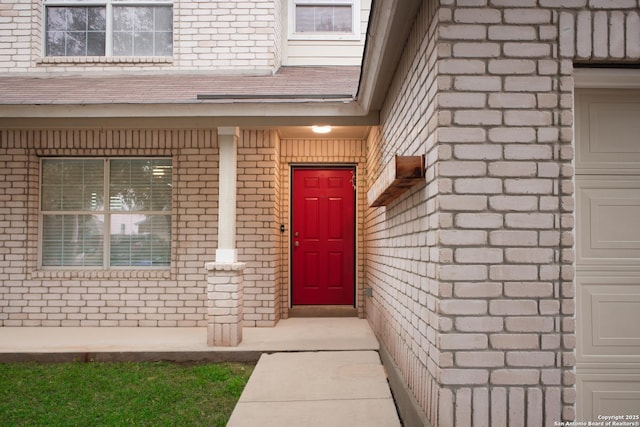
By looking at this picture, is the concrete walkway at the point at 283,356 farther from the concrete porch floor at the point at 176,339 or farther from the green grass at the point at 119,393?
the green grass at the point at 119,393

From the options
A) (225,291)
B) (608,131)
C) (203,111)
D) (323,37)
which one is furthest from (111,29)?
(608,131)

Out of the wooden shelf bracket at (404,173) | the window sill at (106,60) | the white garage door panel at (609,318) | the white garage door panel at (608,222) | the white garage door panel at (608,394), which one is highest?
the window sill at (106,60)

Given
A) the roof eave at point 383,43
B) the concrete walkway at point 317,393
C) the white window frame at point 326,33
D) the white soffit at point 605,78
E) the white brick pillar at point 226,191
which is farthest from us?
the white window frame at point 326,33

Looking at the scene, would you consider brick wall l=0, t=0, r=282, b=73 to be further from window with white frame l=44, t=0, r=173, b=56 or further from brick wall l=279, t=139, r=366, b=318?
brick wall l=279, t=139, r=366, b=318

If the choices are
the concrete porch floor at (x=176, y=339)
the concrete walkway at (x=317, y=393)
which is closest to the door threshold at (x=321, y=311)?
the concrete porch floor at (x=176, y=339)

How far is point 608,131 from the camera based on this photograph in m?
2.86

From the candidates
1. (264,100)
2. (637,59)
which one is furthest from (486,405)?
(264,100)

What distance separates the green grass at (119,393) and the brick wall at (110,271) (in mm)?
1545

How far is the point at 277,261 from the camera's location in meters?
7.12

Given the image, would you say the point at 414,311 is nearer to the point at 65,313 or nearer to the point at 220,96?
the point at 220,96

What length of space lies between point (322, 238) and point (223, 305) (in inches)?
97.7

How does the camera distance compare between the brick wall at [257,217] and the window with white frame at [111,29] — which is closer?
the brick wall at [257,217]

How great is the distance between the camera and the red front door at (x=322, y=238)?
301 inches

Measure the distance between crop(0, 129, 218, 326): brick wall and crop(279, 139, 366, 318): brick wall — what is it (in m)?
1.11
